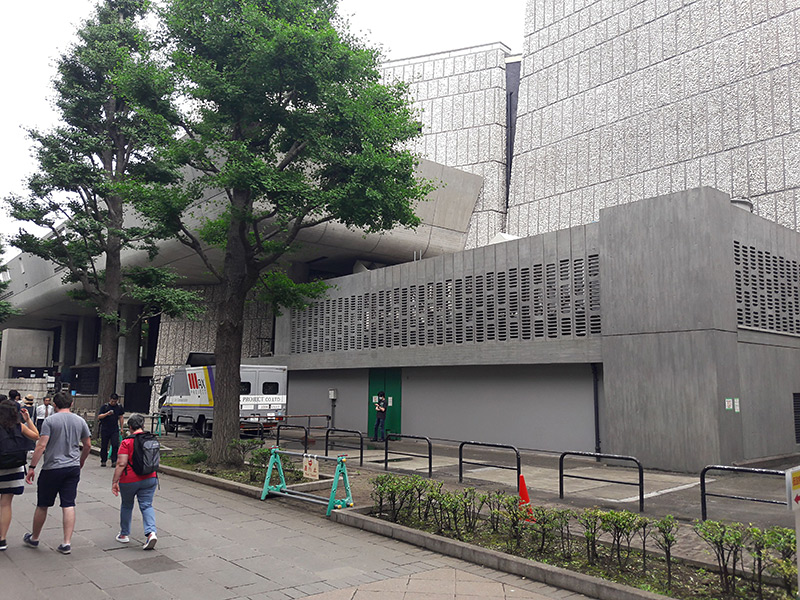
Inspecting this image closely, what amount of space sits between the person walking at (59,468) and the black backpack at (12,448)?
0.48ft

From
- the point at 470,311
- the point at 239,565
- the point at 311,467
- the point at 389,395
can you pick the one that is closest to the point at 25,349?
the point at 389,395

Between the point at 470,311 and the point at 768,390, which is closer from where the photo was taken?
the point at 768,390

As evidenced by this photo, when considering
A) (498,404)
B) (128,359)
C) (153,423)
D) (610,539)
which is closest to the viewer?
(610,539)

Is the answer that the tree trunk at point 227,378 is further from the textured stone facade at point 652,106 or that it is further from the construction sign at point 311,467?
→ the textured stone facade at point 652,106

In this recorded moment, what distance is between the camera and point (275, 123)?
607 inches

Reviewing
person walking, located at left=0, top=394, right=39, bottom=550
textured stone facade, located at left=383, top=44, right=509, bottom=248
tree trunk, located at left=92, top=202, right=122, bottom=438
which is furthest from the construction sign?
textured stone facade, located at left=383, top=44, right=509, bottom=248

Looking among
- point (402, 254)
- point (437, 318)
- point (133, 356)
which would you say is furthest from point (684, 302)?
point (133, 356)

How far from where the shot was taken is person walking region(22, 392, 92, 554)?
24.5ft

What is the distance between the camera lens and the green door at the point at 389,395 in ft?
80.5

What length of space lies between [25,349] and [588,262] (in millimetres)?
61728

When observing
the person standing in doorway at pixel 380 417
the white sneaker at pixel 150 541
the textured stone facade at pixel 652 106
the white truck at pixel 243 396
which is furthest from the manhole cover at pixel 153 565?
the textured stone facade at pixel 652 106

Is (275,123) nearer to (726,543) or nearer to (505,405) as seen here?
(505,405)

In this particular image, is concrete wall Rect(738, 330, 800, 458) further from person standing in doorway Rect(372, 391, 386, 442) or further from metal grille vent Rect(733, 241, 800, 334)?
person standing in doorway Rect(372, 391, 386, 442)

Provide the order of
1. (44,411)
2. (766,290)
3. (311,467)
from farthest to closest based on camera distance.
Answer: (44,411) < (766,290) < (311,467)
